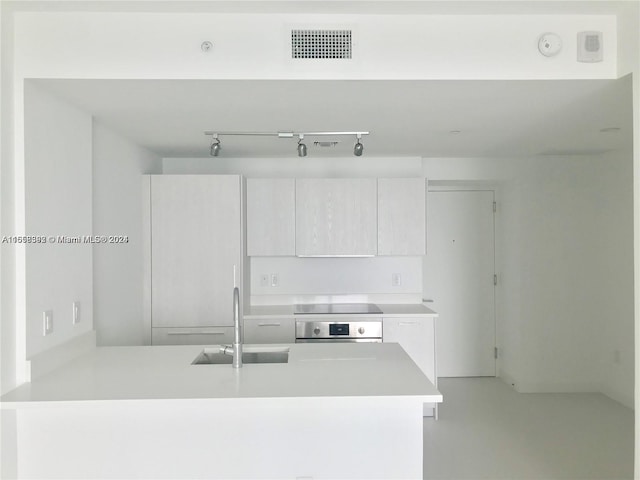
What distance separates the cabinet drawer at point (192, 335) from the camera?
4.34 meters

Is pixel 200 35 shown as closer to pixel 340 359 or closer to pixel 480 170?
pixel 340 359

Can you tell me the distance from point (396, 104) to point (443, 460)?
2547 millimetres

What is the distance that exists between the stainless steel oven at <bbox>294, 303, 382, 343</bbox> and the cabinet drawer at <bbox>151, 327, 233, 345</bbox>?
2.09 feet

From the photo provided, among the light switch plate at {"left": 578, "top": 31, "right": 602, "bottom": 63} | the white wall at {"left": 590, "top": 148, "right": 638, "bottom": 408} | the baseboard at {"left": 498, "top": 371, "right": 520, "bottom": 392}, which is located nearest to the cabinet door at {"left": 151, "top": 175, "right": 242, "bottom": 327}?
the light switch plate at {"left": 578, "top": 31, "right": 602, "bottom": 63}

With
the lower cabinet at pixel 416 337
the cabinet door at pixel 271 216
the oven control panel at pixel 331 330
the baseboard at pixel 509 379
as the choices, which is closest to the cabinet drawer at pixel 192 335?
the oven control panel at pixel 331 330

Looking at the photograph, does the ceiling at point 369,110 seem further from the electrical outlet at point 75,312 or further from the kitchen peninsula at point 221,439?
the kitchen peninsula at point 221,439

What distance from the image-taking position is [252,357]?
3.11 meters

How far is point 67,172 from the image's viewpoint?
112 inches

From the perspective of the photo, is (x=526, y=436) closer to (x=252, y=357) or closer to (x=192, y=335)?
(x=252, y=357)

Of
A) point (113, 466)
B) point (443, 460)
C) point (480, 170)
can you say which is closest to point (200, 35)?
point (113, 466)

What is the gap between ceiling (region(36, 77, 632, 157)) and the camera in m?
2.57

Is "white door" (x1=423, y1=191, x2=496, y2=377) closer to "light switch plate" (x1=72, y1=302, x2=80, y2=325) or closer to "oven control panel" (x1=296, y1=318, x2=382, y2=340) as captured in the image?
"oven control panel" (x1=296, y1=318, x2=382, y2=340)

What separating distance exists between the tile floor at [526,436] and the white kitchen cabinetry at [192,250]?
208cm

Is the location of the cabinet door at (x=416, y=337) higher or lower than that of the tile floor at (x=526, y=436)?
higher
